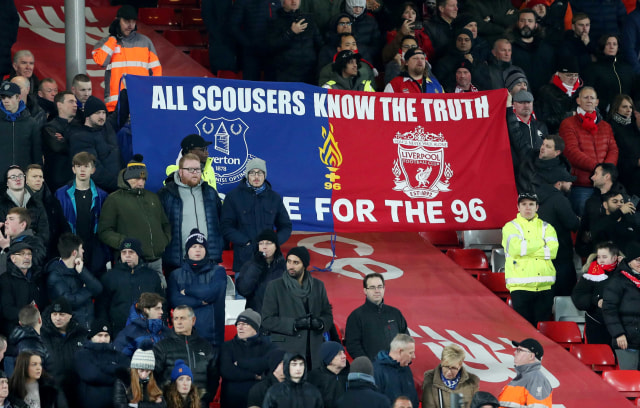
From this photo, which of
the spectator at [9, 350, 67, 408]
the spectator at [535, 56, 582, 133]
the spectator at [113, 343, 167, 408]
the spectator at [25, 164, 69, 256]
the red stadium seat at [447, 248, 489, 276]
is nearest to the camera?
the spectator at [9, 350, 67, 408]

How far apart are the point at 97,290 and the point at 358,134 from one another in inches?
156

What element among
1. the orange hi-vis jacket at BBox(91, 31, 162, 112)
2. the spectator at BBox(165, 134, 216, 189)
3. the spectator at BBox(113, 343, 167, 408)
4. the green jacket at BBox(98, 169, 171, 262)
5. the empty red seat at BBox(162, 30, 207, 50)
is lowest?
the spectator at BBox(113, 343, 167, 408)

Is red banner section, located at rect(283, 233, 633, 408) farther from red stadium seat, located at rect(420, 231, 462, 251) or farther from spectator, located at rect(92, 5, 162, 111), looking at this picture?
spectator, located at rect(92, 5, 162, 111)

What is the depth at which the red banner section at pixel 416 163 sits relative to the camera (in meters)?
12.9

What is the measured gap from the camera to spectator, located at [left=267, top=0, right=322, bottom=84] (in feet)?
48.3

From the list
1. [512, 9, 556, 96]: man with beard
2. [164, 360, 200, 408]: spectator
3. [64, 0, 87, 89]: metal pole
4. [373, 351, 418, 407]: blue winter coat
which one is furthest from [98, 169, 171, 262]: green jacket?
[512, 9, 556, 96]: man with beard

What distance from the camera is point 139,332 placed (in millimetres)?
9625

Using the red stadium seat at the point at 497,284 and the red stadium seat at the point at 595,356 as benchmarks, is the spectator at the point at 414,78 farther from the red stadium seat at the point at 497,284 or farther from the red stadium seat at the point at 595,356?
the red stadium seat at the point at 595,356

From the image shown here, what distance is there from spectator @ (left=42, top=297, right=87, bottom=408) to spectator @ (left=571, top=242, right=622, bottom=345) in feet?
16.5

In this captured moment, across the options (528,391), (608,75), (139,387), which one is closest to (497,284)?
(528,391)

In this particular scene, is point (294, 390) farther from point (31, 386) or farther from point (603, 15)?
point (603, 15)

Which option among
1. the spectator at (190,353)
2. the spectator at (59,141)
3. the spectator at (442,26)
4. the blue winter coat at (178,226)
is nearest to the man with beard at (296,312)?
the spectator at (190,353)

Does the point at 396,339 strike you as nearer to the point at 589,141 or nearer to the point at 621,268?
the point at 621,268

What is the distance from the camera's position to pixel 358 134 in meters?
13.1
